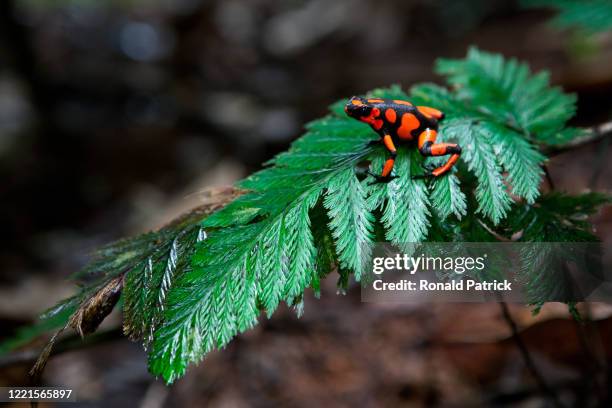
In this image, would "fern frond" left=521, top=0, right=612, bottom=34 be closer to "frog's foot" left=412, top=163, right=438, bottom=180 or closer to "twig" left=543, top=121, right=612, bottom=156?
"twig" left=543, top=121, right=612, bottom=156

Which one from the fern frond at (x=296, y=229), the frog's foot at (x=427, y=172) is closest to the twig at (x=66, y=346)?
the fern frond at (x=296, y=229)

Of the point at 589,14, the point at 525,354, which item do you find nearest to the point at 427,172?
the point at 525,354

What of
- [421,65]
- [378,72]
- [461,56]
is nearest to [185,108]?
[378,72]

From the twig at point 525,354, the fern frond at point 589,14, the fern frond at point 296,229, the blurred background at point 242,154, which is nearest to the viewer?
the fern frond at point 296,229

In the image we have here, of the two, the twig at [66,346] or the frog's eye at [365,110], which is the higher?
the frog's eye at [365,110]

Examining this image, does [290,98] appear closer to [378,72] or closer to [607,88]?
[378,72]

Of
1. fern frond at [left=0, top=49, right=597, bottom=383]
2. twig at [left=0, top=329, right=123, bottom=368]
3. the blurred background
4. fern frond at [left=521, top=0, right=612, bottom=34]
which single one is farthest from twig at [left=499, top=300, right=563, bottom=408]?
twig at [left=0, top=329, right=123, bottom=368]

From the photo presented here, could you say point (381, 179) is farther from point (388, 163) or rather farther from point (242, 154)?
point (242, 154)
